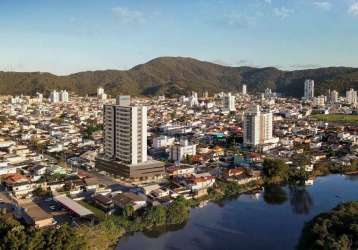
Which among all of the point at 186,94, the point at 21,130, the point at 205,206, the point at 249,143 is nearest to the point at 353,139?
the point at 249,143

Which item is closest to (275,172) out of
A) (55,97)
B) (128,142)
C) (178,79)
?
(128,142)

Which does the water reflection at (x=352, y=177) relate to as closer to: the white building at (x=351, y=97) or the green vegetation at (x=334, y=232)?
the green vegetation at (x=334, y=232)

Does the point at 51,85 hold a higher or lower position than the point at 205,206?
higher

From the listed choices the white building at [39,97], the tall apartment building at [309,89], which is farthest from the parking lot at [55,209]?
the tall apartment building at [309,89]

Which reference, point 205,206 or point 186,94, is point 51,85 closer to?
point 186,94

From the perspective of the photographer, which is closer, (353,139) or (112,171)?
(112,171)

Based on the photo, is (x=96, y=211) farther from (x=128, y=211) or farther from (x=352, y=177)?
(x=352, y=177)

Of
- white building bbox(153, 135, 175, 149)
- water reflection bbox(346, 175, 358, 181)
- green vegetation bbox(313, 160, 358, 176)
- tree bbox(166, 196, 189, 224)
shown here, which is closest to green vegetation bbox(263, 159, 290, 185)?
green vegetation bbox(313, 160, 358, 176)
